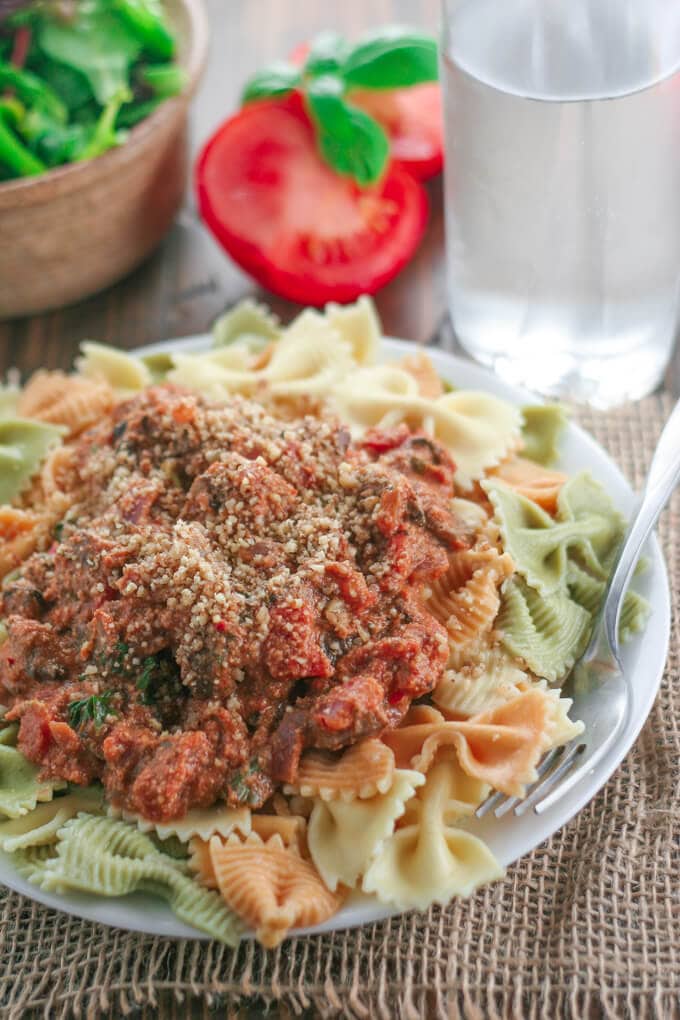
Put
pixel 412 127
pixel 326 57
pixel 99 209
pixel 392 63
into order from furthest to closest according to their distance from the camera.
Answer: pixel 412 127 → pixel 326 57 → pixel 392 63 → pixel 99 209

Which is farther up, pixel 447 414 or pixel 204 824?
pixel 447 414

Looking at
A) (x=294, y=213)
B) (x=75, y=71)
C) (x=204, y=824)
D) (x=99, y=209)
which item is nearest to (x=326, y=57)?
(x=294, y=213)

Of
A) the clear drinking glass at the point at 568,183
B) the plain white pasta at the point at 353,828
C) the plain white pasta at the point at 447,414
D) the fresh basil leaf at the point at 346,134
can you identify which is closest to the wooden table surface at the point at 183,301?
the fresh basil leaf at the point at 346,134

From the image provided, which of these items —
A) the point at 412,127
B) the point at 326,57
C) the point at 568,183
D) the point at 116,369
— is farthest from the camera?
the point at 412,127

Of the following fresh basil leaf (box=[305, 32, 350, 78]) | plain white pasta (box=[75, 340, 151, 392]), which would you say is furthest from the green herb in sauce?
fresh basil leaf (box=[305, 32, 350, 78])

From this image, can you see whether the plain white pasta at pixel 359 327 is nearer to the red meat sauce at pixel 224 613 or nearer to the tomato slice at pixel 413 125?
the red meat sauce at pixel 224 613

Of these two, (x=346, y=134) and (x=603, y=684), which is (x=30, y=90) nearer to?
(x=346, y=134)
